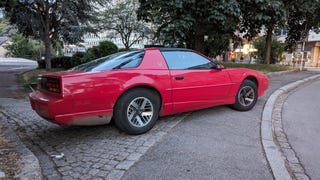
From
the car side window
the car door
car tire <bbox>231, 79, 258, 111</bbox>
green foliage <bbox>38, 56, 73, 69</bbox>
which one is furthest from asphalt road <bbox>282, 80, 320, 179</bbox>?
green foliage <bbox>38, 56, 73, 69</bbox>

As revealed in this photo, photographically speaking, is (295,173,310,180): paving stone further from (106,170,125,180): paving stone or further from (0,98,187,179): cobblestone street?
(106,170,125,180): paving stone

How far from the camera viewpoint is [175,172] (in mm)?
3402

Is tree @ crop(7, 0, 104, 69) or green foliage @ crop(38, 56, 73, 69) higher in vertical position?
tree @ crop(7, 0, 104, 69)

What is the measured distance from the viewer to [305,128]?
538cm

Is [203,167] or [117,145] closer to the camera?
[203,167]

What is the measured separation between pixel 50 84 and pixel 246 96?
4.04 meters

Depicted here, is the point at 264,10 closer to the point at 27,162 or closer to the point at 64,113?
the point at 64,113

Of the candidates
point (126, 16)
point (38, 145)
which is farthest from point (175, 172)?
point (126, 16)

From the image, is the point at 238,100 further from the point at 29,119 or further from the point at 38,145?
the point at 29,119

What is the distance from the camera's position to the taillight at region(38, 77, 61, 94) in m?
4.15

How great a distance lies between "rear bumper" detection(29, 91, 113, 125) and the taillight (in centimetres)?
12

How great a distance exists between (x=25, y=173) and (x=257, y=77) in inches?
197

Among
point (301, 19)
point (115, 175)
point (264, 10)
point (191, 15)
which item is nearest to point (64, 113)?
point (115, 175)

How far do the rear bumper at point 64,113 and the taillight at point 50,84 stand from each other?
12 cm
